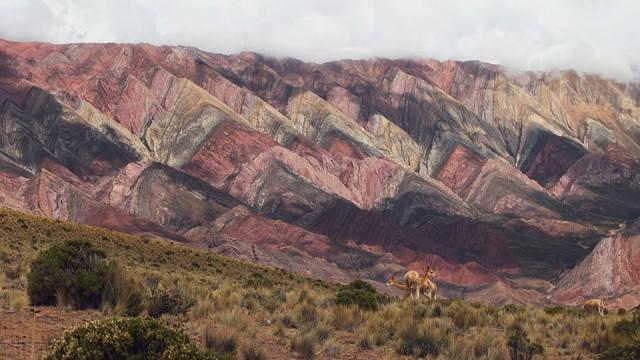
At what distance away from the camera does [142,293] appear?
71.8 ft

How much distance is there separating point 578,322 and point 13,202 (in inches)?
7345

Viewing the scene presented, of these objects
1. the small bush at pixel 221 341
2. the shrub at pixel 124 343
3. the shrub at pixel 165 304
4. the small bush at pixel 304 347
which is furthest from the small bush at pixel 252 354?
the shrub at pixel 165 304

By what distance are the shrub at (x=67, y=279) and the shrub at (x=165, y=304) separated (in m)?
1.50

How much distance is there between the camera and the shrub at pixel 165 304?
2166 centimetres

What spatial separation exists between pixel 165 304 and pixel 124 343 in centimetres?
835

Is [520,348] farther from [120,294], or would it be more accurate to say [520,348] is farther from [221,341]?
[120,294]

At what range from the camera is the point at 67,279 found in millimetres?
Result: 20641

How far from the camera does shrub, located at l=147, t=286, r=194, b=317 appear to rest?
853 inches

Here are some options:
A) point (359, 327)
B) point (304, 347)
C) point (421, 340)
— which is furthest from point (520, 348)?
point (304, 347)

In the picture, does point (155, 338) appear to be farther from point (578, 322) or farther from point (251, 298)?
point (578, 322)

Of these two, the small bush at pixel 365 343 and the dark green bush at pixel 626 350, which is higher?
the dark green bush at pixel 626 350

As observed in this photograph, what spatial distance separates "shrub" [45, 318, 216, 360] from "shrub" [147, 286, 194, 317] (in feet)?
24.9

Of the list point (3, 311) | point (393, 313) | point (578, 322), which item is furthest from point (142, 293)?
point (578, 322)

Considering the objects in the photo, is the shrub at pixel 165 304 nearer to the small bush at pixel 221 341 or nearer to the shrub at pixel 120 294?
the shrub at pixel 120 294
